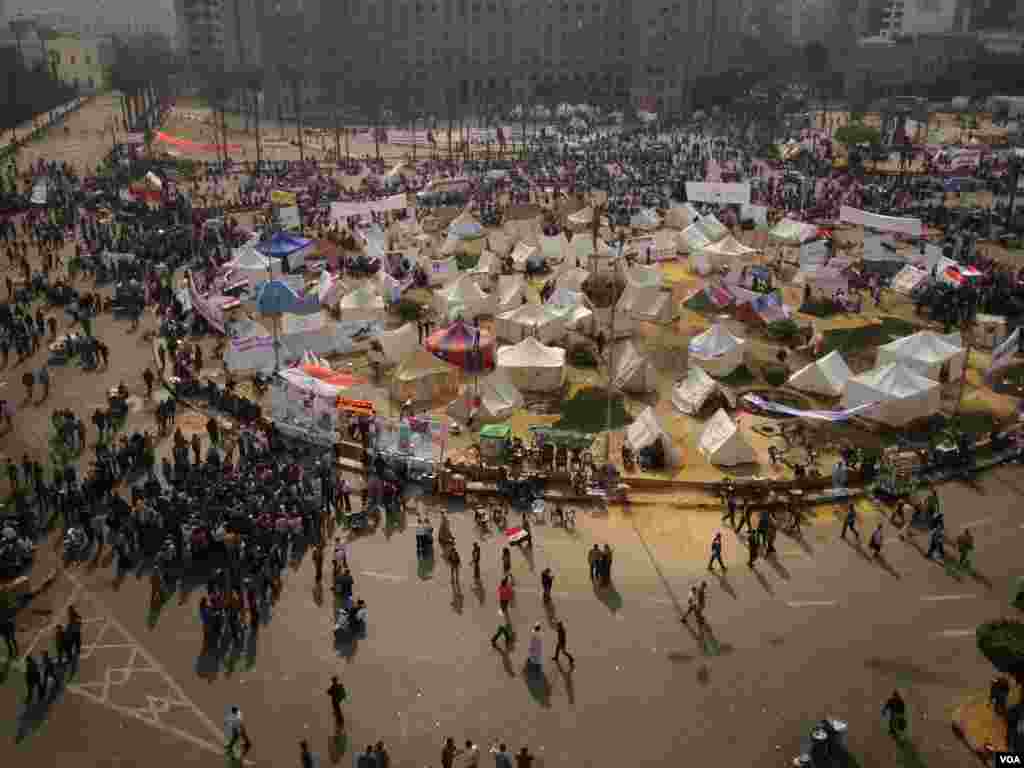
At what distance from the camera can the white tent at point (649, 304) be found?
2945cm

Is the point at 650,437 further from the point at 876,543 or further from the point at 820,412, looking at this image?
the point at 876,543

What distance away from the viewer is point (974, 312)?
30.3 m

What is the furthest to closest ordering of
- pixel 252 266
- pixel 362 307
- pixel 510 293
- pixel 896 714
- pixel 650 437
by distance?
pixel 252 266
pixel 510 293
pixel 362 307
pixel 650 437
pixel 896 714

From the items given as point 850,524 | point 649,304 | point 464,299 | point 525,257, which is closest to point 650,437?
point 850,524

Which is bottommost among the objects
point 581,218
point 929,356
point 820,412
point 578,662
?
point 578,662

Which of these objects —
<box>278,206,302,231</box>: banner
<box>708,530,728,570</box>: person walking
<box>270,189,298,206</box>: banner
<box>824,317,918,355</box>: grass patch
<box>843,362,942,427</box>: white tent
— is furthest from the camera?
<box>270,189,298,206</box>: banner

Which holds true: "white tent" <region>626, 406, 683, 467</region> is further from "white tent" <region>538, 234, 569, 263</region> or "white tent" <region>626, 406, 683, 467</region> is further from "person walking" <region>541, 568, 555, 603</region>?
"white tent" <region>538, 234, 569, 263</region>

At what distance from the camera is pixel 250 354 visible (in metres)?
24.9

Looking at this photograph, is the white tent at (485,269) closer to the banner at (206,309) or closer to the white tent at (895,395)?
the banner at (206,309)

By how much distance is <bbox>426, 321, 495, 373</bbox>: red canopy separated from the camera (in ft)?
79.9

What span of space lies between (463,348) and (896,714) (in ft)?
50.0

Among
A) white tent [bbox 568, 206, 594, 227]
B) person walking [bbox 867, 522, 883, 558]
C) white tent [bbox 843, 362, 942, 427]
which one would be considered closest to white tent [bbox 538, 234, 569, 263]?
white tent [bbox 568, 206, 594, 227]

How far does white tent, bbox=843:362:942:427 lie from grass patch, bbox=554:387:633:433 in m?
5.96

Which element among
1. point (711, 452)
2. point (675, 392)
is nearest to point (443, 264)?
point (675, 392)
